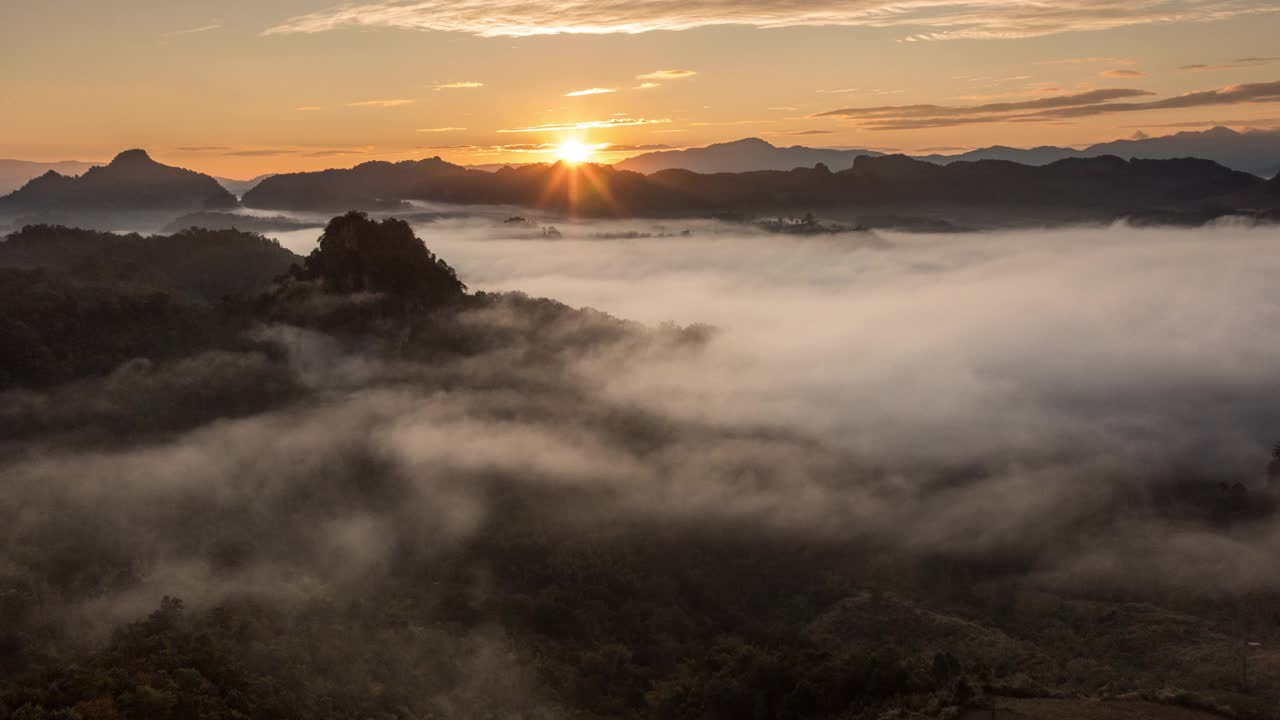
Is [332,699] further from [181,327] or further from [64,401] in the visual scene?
[181,327]

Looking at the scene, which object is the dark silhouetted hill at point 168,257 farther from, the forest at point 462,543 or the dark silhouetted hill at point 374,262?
the dark silhouetted hill at point 374,262

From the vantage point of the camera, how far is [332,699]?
48.8 metres

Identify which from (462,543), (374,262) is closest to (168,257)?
(374,262)

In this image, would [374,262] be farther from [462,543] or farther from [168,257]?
[462,543]

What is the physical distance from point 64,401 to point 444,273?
49.1 meters

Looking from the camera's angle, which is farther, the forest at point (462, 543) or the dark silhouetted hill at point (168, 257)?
the dark silhouetted hill at point (168, 257)

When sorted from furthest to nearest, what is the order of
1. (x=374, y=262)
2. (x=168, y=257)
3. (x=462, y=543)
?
1. (x=168, y=257)
2. (x=374, y=262)
3. (x=462, y=543)

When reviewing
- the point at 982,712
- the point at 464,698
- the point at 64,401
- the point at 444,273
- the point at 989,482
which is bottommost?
the point at 989,482

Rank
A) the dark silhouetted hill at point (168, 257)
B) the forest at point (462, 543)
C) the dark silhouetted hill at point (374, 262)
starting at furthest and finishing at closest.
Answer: the dark silhouetted hill at point (168, 257) < the dark silhouetted hill at point (374, 262) < the forest at point (462, 543)

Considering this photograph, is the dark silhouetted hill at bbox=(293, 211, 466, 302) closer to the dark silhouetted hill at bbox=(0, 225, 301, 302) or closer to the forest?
the forest

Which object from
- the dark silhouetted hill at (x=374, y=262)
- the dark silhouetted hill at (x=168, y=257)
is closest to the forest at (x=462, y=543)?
the dark silhouetted hill at (x=374, y=262)

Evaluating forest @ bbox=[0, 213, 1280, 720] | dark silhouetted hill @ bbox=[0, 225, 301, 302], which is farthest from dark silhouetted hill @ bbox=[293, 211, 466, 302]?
dark silhouetted hill @ bbox=[0, 225, 301, 302]

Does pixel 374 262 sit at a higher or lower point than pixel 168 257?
lower

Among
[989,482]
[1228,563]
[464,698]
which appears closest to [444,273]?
[989,482]
